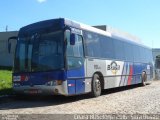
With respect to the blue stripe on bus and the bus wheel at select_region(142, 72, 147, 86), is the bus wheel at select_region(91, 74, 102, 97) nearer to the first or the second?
the blue stripe on bus

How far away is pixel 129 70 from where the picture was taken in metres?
21.2

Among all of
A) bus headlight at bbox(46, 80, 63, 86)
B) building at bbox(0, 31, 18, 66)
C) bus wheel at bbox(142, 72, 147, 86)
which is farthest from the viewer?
building at bbox(0, 31, 18, 66)

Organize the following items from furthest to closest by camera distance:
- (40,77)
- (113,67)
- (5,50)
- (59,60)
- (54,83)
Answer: (5,50)
(113,67)
(40,77)
(59,60)
(54,83)

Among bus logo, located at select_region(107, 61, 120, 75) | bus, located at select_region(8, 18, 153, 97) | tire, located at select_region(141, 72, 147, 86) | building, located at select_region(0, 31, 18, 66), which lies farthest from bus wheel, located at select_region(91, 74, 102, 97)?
building, located at select_region(0, 31, 18, 66)

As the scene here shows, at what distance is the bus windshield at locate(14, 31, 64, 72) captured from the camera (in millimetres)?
13414

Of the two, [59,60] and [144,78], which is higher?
[59,60]

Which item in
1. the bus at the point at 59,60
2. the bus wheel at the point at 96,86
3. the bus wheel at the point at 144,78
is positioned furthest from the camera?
the bus wheel at the point at 144,78

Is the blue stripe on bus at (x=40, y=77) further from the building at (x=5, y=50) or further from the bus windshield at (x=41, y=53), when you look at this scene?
the building at (x=5, y=50)

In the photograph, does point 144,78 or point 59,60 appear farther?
point 144,78

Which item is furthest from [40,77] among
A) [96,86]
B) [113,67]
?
[113,67]

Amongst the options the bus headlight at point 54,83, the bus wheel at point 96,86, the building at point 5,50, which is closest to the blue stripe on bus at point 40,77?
the bus headlight at point 54,83

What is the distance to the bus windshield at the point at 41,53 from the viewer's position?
44.0ft

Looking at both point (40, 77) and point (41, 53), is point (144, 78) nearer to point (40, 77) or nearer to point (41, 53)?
point (41, 53)

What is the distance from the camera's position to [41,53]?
13766mm
